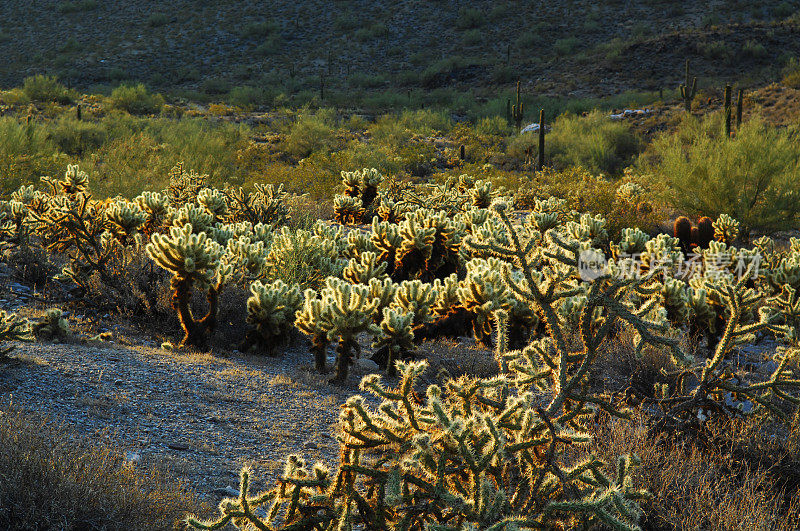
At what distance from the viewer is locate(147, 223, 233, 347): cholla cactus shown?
4891 mm

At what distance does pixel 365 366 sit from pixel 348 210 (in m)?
5.68

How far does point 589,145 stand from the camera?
19.9 m

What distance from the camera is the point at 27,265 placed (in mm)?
6742

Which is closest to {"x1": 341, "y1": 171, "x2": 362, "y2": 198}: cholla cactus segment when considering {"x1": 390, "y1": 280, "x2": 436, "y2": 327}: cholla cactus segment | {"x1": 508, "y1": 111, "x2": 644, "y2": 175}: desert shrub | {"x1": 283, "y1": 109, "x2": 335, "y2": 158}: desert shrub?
{"x1": 390, "y1": 280, "x2": 436, "y2": 327}: cholla cactus segment

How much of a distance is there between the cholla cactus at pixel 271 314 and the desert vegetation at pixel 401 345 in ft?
0.08

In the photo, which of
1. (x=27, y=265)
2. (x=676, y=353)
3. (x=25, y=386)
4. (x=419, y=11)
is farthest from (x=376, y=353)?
(x=419, y=11)

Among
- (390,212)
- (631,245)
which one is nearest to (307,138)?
(390,212)

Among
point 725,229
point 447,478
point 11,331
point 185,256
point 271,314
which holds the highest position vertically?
point 185,256

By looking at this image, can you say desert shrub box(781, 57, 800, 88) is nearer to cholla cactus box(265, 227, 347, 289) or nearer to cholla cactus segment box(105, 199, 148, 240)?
cholla cactus box(265, 227, 347, 289)

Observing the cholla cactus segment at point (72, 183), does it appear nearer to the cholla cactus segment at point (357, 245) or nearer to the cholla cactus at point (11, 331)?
the cholla cactus segment at point (357, 245)

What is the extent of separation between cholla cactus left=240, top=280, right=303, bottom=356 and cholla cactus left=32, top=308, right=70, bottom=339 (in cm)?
134

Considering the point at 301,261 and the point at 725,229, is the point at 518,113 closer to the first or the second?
the point at 725,229

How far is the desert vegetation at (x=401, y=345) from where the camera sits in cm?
227

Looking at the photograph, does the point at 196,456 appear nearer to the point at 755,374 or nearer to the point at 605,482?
the point at 605,482
